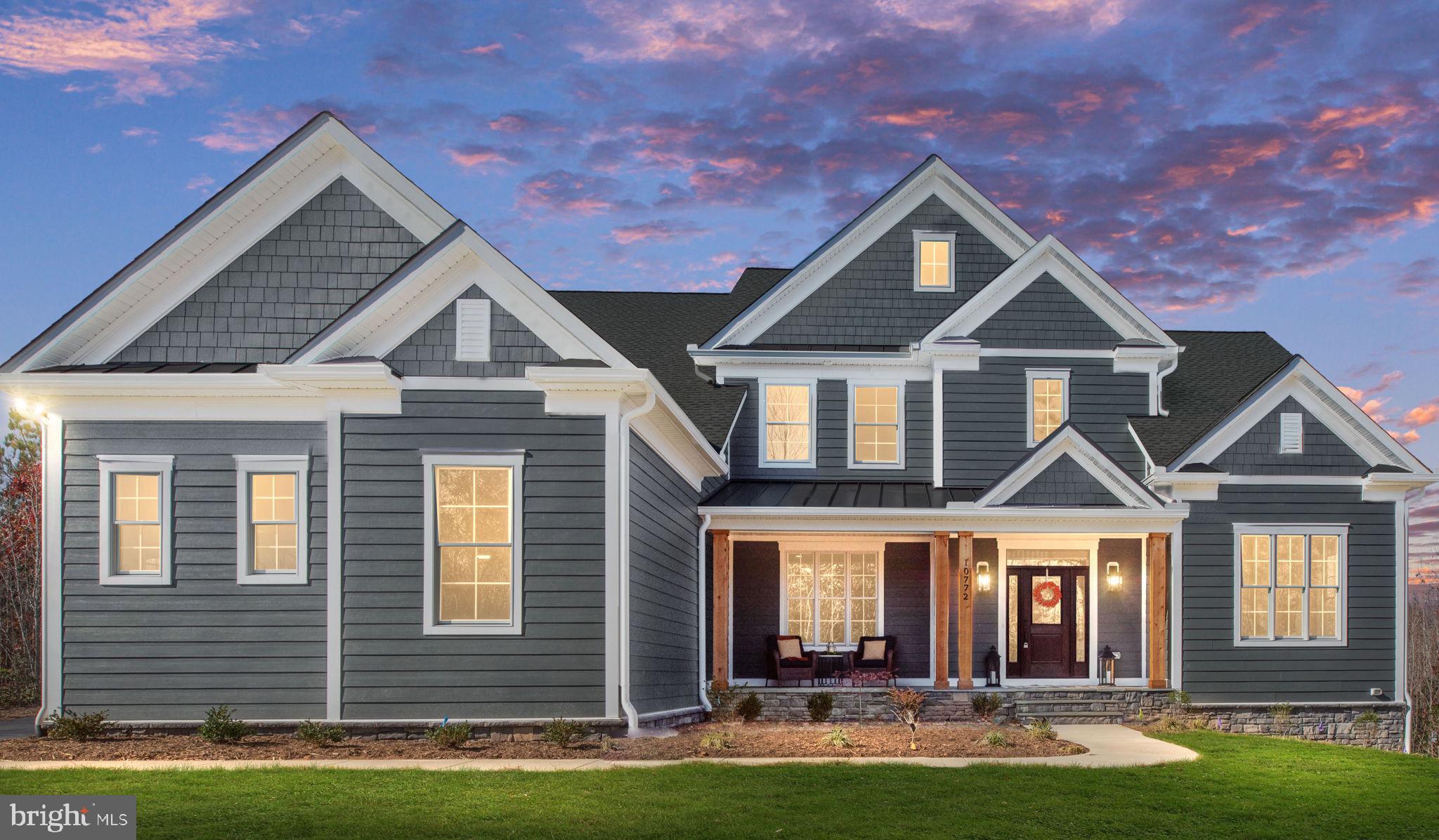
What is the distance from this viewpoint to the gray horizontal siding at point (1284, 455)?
2102 cm

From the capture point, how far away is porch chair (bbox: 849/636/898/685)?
835 inches

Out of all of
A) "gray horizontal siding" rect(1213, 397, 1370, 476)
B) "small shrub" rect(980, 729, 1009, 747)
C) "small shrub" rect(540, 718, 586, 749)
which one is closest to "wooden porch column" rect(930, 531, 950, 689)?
"gray horizontal siding" rect(1213, 397, 1370, 476)

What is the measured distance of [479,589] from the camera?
581 inches

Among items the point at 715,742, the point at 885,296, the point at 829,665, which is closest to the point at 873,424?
the point at 885,296

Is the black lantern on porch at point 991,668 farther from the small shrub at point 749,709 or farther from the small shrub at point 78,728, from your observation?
the small shrub at point 78,728

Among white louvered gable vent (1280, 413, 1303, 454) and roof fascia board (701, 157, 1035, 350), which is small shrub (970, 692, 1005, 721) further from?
roof fascia board (701, 157, 1035, 350)

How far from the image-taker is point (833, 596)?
2244 centimetres

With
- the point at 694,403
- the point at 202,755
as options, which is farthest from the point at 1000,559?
the point at 202,755

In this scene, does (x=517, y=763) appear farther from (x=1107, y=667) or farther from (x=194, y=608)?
(x=1107, y=667)

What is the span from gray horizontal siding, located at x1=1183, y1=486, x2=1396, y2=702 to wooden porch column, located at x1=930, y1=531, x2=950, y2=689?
12.5 ft

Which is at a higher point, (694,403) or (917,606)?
(694,403)

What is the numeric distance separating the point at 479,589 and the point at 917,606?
32.1 ft

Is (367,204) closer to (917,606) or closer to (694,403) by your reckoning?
(694,403)

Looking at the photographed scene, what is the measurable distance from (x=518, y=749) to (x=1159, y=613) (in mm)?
11312
